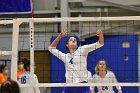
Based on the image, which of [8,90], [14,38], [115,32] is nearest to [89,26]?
[115,32]

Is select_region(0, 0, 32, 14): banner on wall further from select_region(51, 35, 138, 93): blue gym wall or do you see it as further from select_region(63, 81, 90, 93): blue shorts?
select_region(63, 81, 90, 93): blue shorts

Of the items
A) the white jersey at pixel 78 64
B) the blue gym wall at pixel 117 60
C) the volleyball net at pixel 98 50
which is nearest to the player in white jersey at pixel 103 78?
the white jersey at pixel 78 64

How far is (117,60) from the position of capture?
877cm

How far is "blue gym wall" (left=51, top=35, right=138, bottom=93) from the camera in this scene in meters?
8.68

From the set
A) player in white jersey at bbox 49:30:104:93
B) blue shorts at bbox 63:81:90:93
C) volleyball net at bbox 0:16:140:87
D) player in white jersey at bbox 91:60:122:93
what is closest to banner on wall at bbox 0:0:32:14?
volleyball net at bbox 0:16:140:87

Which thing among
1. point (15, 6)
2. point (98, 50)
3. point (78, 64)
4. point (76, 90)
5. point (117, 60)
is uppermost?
point (15, 6)

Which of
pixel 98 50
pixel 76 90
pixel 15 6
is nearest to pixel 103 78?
pixel 76 90

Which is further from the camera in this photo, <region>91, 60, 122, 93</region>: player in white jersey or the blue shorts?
<region>91, 60, 122, 93</region>: player in white jersey

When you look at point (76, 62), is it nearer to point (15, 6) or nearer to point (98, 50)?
point (98, 50)

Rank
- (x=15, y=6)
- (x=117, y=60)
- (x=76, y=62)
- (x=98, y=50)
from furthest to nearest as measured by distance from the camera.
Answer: (x=15, y=6)
(x=98, y=50)
(x=117, y=60)
(x=76, y=62)

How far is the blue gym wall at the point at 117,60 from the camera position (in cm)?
868

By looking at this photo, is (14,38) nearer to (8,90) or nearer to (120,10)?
(8,90)

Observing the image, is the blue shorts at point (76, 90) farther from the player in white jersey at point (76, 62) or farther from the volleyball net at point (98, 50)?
the volleyball net at point (98, 50)

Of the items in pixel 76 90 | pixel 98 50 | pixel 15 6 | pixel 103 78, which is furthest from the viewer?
pixel 15 6
